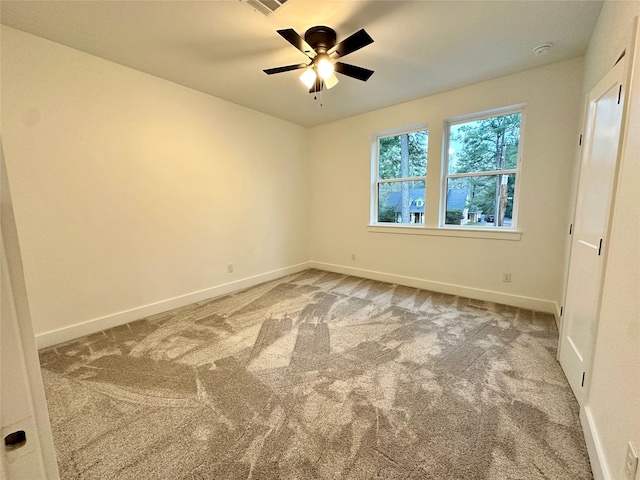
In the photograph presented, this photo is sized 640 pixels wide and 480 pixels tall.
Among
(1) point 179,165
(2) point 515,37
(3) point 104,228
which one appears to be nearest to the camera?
(2) point 515,37

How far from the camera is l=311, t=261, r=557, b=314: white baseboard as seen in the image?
3087mm

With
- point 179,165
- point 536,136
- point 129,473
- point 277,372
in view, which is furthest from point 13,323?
point 536,136

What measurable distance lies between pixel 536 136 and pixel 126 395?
4494 mm

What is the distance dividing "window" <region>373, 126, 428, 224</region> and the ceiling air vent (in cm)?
261

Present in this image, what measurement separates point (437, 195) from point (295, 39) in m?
2.64

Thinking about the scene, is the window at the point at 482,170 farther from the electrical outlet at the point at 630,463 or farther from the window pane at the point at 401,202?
the electrical outlet at the point at 630,463

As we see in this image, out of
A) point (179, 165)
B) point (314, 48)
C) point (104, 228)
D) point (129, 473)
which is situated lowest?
point (129, 473)

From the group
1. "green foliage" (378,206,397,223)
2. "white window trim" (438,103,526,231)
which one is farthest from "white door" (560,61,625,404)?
"green foliage" (378,206,397,223)

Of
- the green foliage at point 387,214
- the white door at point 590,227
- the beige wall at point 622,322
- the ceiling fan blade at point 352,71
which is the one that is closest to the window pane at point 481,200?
the green foliage at point 387,214

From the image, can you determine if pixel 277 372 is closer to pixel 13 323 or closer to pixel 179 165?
pixel 13 323

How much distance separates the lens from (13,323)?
1.32 feet

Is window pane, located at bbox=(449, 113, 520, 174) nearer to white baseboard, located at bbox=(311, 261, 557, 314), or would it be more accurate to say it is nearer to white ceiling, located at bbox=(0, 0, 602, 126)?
white ceiling, located at bbox=(0, 0, 602, 126)

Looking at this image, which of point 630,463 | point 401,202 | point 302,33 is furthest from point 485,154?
point 630,463

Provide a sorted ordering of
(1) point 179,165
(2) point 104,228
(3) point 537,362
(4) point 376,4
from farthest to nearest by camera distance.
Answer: (1) point 179,165 < (2) point 104,228 < (3) point 537,362 < (4) point 376,4
